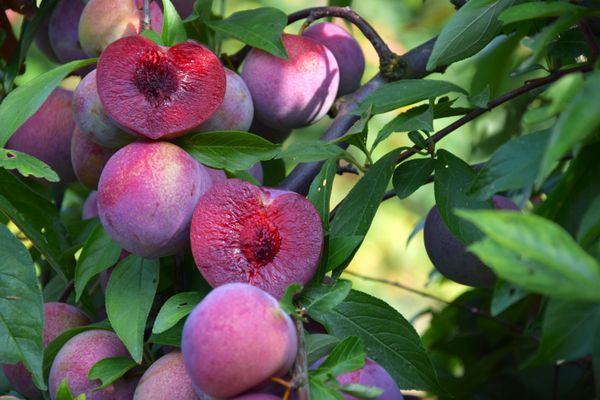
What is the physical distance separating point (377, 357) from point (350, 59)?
0.36 m

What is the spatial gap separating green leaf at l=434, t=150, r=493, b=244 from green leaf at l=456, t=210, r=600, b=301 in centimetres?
22

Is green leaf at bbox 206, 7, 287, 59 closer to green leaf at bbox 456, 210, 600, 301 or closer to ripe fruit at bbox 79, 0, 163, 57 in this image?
ripe fruit at bbox 79, 0, 163, 57

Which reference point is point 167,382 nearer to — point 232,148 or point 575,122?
point 232,148

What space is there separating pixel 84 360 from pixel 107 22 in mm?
298

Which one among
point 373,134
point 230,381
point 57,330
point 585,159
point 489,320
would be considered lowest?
point 373,134

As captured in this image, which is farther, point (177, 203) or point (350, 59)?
point (350, 59)

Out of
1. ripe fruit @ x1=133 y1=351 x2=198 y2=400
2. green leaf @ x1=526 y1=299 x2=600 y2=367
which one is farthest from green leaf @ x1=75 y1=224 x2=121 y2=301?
green leaf @ x1=526 y1=299 x2=600 y2=367

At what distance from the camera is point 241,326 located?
49cm

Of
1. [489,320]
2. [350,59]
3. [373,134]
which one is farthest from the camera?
[373,134]

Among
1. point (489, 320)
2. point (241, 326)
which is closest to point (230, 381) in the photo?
point (241, 326)

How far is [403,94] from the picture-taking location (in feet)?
2.21

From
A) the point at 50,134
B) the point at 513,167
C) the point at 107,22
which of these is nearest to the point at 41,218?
the point at 50,134

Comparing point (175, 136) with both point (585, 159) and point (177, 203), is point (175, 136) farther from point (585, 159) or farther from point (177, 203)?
point (585, 159)

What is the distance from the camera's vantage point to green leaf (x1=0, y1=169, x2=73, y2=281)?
2.50 ft
